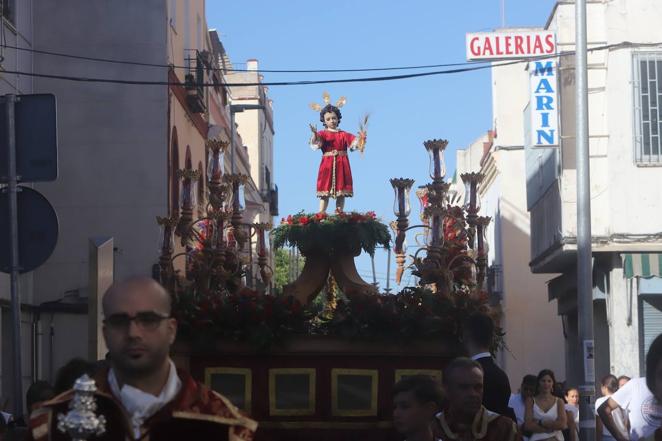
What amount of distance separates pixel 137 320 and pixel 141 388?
0.22 metres

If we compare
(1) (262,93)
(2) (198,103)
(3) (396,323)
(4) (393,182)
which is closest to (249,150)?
(1) (262,93)

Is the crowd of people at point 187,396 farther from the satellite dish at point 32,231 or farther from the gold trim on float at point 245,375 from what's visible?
the gold trim on float at point 245,375

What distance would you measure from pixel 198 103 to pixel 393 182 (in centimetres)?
1565

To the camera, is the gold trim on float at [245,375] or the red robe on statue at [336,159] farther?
the red robe on statue at [336,159]

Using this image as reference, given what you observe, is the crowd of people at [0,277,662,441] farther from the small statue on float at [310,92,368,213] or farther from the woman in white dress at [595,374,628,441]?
the small statue on float at [310,92,368,213]

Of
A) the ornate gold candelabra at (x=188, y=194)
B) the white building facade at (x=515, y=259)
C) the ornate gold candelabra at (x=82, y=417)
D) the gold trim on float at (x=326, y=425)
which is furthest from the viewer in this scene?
the white building facade at (x=515, y=259)

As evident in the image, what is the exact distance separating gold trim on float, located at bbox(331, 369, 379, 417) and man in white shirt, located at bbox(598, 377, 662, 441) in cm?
185

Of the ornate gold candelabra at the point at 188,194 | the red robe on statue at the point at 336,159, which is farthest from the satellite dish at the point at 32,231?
the red robe on statue at the point at 336,159

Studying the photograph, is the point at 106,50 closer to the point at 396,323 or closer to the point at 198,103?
the point at 198,103

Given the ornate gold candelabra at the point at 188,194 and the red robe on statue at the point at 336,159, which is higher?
the red robe on statue at the point at 336,159

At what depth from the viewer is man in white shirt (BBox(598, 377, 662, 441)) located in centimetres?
828

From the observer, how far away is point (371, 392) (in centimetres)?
1184

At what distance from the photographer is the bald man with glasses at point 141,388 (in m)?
4.33


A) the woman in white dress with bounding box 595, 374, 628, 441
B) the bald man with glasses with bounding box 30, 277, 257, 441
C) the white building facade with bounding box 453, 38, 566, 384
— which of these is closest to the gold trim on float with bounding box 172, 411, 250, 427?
the bald man with glasses with bounding box 30, 277, 257, 441
